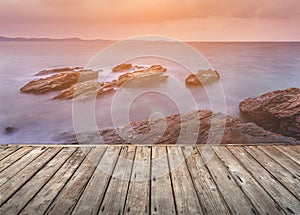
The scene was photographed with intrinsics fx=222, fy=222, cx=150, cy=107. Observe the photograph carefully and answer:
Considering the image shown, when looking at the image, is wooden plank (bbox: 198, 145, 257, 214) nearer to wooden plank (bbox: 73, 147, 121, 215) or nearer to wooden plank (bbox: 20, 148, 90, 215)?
wooden plank (bbox: 73, 147, 121, 215)

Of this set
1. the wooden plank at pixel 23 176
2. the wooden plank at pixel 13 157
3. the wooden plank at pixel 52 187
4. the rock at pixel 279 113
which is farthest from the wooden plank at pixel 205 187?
the rock at pixel 279 113

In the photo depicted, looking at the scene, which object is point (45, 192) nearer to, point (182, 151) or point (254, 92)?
point (182, 151)

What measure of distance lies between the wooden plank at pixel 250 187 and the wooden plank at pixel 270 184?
6 cm

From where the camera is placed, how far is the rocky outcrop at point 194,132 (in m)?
4.43

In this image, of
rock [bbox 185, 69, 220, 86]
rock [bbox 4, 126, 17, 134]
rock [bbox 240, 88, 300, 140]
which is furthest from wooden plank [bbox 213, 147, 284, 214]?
rock [bbox 185, 69, 220, 86]

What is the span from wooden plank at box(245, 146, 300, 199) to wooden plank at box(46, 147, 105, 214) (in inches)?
82.0

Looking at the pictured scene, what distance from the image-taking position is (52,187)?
89.1 inches

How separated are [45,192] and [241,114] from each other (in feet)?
26.8

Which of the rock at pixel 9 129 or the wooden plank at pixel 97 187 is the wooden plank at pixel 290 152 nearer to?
the wooden plank at pixel 97 187

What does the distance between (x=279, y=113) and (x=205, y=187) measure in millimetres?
5022

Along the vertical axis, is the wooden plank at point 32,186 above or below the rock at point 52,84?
above

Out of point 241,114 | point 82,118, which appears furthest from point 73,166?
point 241,114

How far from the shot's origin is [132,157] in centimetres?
298

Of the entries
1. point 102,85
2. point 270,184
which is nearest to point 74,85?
point 102,85
